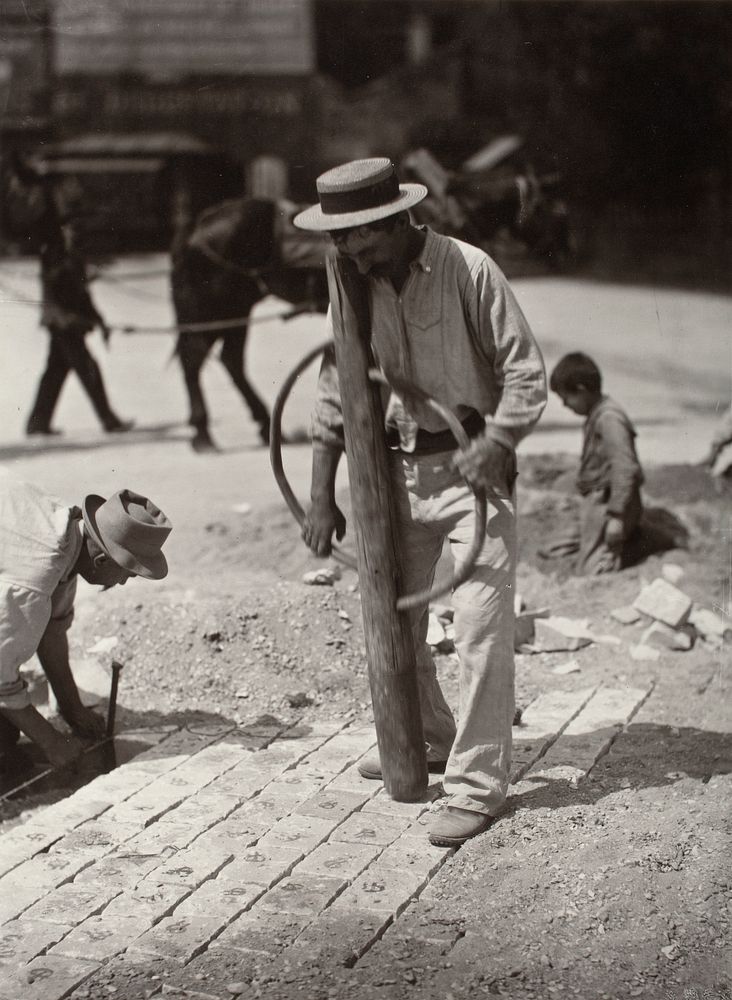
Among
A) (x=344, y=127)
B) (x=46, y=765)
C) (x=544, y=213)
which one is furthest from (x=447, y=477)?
(x=344, y=127)

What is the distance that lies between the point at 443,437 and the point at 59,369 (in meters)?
6.69

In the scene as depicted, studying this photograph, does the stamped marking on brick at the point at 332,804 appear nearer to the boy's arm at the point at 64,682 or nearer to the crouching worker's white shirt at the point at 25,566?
the crouching worker's white shirt at the point at 25,566

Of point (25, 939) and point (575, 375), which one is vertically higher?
point (575, 375)

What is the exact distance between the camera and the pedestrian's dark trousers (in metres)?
10.5

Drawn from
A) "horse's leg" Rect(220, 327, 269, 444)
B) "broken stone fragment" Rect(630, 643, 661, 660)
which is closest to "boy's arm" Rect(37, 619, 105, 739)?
"broken stone fragment" Rect(630, 643, 661, 660)

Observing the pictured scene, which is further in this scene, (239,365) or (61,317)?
(239,365)

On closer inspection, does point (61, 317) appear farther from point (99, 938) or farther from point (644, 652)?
point (99, 938)

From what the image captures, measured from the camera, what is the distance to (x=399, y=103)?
76.9 feet

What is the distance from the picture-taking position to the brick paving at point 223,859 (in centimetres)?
383

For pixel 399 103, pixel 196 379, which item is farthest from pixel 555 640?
pixel 399 103

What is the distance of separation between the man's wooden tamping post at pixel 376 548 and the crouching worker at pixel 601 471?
3.04 m

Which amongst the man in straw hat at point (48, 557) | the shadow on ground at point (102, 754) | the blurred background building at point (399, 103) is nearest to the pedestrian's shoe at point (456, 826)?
the shadow on ground at point (102, 754)

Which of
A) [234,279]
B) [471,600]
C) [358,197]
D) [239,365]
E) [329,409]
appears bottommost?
[239,365]

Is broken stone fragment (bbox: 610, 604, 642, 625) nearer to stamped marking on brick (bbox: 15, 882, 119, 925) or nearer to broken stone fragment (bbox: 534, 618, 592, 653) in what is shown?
broken stone fragment (bbox: 534, 618, 592, 653)
